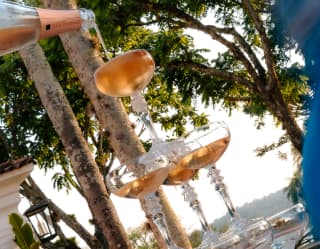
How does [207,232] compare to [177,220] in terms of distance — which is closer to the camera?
[207,232]

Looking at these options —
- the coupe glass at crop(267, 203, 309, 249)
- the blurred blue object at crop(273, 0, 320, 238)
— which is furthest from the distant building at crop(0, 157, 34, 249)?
the blurred blue object at crop(273, 0, 320, 238)

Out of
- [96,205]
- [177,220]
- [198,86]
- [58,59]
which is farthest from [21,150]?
[177,220]

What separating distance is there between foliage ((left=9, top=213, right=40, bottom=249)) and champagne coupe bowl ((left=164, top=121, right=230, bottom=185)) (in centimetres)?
431

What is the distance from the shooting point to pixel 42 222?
6.07m

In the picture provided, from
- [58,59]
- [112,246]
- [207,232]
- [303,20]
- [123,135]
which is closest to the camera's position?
[303,20]

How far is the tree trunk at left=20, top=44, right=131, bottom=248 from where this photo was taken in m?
6.83

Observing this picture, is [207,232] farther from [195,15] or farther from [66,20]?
[195,15]

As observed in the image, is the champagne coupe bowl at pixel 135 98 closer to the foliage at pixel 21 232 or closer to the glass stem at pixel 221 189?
the glass stem at pixel 221 189

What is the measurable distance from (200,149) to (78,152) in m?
6.05

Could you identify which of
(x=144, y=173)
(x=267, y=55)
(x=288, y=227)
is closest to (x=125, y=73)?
(x=144, y=173)

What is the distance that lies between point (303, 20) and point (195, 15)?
414 inches

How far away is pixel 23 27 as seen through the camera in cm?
127

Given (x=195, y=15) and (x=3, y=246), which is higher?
(x=195, y=15)

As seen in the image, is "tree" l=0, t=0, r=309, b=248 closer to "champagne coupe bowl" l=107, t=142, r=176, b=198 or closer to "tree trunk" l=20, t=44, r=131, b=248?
"tree trunk" l=20, t=44, r=131, b=248
